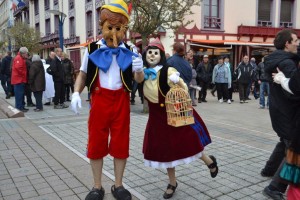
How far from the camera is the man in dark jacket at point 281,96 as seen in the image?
3.47 metres

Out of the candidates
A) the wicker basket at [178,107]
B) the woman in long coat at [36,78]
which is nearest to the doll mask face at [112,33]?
the wicker basket at [178,107]

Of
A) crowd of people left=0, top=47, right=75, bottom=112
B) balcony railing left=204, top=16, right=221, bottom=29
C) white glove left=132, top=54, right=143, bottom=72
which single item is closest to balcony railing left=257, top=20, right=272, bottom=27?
balcony railing left=204, top=16, right=221, bottom=29

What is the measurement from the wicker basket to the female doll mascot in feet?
0.31

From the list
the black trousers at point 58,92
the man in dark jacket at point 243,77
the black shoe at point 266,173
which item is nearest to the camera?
the black shoe at point 266,173

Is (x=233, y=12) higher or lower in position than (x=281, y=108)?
higher

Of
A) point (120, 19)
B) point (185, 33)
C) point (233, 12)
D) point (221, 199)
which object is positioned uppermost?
point (233, 12)

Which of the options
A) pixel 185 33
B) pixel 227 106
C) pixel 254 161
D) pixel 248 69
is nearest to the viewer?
pixel 254 161

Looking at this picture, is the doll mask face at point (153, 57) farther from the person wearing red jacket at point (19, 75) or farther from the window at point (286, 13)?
the window at point (286, 13)

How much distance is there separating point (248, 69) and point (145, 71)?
30.8 ft

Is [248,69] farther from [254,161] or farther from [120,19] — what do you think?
[120,19]

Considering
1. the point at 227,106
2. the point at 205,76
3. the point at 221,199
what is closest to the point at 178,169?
the point at 221,199

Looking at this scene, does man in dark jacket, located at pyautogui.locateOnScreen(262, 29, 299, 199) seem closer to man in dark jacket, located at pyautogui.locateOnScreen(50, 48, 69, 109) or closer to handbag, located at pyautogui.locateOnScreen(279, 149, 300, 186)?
handbag, located at pyautogui.locateOnScreen(279, 149, 300, 186)

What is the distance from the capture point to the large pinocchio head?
346 cm

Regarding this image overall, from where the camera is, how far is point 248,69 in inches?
479
